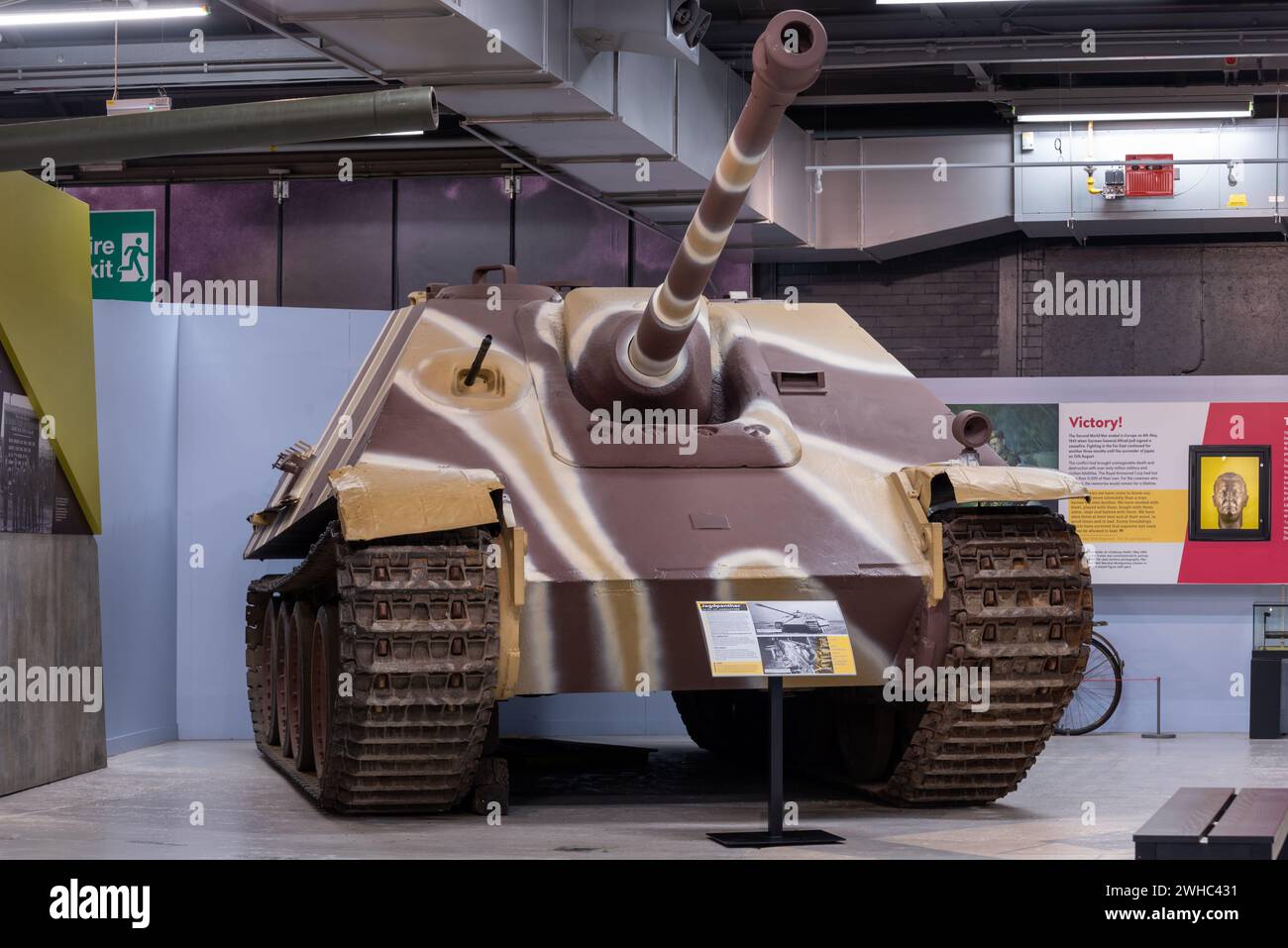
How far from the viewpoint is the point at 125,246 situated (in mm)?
16031

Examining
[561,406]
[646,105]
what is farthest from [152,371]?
[561,406]

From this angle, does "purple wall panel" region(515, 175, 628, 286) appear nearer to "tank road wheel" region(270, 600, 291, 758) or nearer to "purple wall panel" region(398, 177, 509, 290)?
"purple wall panel" region(398, 177, 509, 290)

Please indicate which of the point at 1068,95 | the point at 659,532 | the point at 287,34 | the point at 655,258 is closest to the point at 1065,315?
the point at 1068,95

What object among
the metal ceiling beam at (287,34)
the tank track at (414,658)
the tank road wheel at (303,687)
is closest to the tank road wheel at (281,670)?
the tank road wheel at (303,687)

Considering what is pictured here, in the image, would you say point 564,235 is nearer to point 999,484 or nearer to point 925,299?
point 925,299

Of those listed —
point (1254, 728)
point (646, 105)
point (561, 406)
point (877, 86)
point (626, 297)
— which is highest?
point (877, 86)

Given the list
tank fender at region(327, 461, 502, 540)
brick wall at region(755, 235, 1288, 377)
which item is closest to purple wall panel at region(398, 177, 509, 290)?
brick wall at region(755, 235, 1288, 377)

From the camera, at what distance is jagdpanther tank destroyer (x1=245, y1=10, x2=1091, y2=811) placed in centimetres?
690

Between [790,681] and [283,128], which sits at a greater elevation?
[283,128]

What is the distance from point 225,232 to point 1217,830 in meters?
13.7

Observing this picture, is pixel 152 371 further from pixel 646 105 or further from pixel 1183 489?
pixel 1183 489

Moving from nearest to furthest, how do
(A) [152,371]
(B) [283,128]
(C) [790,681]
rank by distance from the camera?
1. (B) [283,128]
2. (C) [790,681]
3. (A) [152,371]

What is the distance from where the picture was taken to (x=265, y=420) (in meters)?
12.1

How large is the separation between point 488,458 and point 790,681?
164 centimetres
